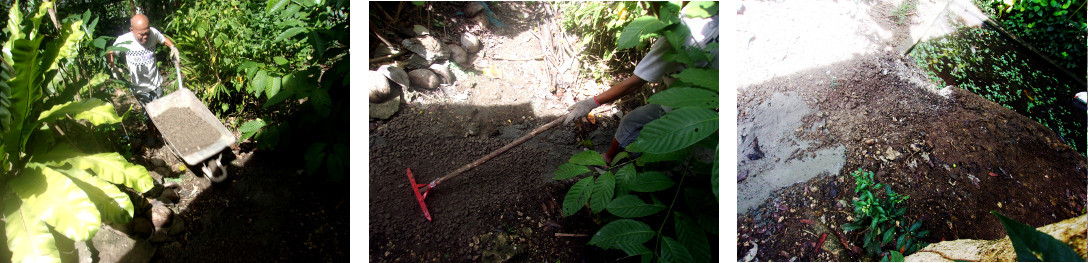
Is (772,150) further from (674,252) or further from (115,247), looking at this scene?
(115,247)

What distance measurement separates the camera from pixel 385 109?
1.07m

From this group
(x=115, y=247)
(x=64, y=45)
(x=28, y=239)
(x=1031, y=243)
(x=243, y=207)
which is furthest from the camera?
(x=243, y=207)

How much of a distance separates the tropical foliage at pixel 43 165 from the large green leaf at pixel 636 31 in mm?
1689

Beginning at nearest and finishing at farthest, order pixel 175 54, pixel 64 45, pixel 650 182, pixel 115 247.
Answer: pixel 650 182, pixel 64 45, pixel 115 247, pixel 175 54

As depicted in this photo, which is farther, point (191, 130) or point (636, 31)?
point (191, 130)

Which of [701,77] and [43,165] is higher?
[701,77]

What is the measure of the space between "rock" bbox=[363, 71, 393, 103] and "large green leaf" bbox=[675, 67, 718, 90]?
→ 616 millimetres

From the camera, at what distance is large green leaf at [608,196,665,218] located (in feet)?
3.59

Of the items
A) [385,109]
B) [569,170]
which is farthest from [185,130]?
[569,170]

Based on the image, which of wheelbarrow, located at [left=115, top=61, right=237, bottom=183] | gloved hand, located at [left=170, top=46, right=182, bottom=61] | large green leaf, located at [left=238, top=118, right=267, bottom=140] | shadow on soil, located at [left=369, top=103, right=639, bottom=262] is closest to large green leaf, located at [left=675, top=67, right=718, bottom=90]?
shadow on soil, located at [left=369, top=103, right=639, bottom=262]

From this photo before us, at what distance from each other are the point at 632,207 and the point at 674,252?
0.43 ft

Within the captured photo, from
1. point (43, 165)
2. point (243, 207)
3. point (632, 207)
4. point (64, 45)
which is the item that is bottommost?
point (243, 207)

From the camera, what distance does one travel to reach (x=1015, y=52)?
107cm

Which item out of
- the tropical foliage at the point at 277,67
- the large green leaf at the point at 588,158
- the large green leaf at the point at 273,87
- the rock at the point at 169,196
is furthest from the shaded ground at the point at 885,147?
the rock at the point at 169,196
